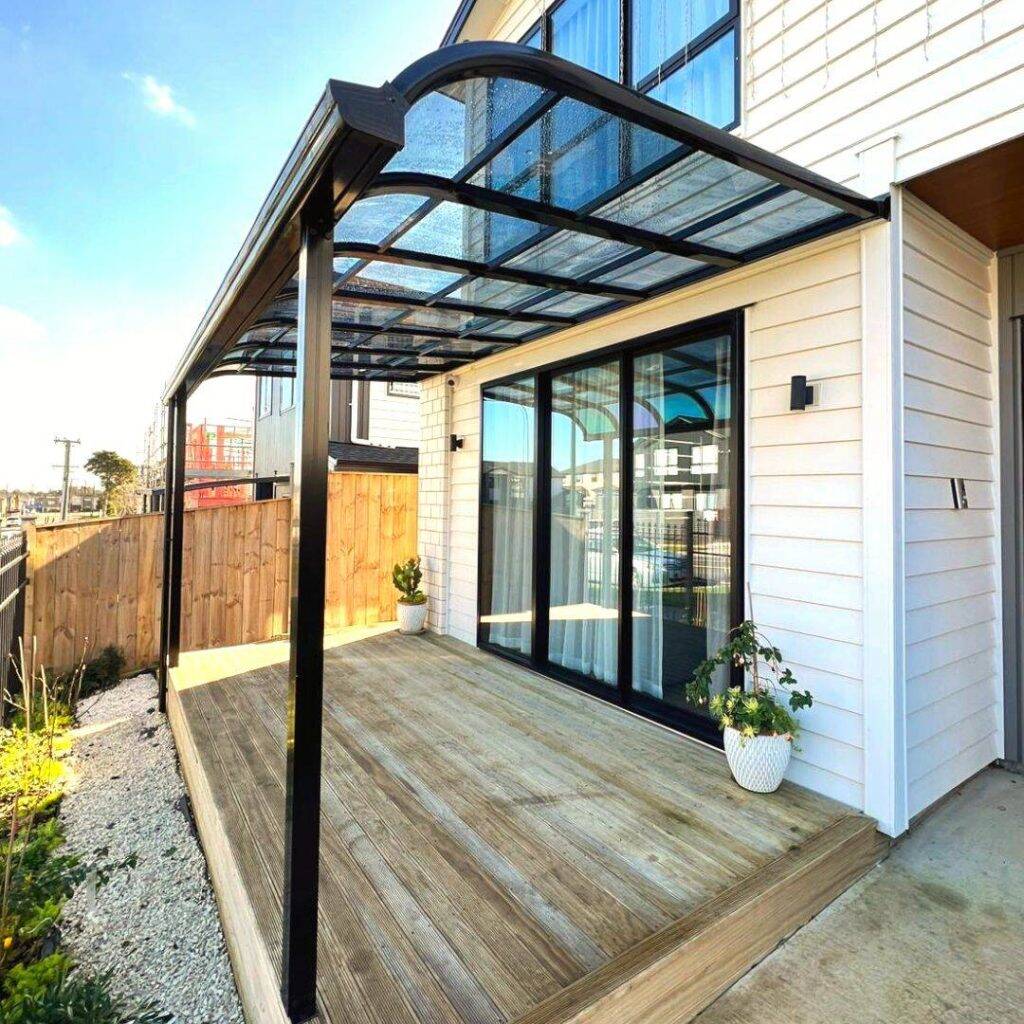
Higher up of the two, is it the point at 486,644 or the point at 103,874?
the point at 486,644

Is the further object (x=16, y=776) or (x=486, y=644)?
(x=486, y=644)

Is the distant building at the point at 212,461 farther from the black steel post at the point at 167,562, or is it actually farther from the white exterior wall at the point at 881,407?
the white exterior wall at the point at 881,407

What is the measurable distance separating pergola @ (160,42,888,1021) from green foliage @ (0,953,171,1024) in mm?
769

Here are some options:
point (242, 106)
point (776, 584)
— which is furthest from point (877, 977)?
point (242, 106)

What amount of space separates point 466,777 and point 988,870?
2.21 meters

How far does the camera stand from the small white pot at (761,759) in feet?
8.70

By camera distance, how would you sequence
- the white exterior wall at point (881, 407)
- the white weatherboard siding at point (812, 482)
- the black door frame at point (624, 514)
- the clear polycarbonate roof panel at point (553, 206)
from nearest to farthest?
the clear polycarbonate roof panel at point (553, 206) → the white exterior wall at point (881, 407) → the white weatherboard siding at point (812, 482) → the black door frame at point (624, 514)

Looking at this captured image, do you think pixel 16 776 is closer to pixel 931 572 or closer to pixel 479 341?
pixel 479 341

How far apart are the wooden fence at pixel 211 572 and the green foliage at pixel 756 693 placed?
368 centimetres

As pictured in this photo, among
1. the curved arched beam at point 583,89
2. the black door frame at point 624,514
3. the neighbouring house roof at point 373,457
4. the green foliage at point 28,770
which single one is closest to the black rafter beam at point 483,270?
the black door frame at point 624,514

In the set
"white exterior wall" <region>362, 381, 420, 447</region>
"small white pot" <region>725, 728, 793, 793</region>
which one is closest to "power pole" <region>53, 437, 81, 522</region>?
"white exterior wall" <region>362, 381, 420, 447</region>

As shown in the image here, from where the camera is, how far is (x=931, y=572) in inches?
109

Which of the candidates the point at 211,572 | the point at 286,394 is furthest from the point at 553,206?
the point at 286,394

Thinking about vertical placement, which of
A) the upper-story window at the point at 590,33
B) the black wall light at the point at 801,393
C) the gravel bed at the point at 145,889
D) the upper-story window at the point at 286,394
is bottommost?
the gravel bed at the point at 145,889
